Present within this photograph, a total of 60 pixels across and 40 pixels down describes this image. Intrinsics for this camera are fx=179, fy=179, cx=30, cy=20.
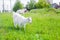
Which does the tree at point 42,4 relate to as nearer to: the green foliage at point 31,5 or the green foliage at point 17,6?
the green foliage at point 31,5

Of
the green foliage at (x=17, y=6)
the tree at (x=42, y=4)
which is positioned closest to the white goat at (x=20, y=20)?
the green foliage at (x=17, y=6)

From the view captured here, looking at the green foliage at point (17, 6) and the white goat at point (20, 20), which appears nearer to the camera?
the white goat at point (20, 20)

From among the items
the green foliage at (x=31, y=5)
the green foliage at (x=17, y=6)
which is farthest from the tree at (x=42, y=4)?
the green foliage at (x=17, y=6)

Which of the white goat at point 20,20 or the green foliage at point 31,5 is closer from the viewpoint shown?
the white goat at point 20,20

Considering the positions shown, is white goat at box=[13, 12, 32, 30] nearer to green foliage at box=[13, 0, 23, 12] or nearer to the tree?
green foliage at box=[13, 0, 23, 12]

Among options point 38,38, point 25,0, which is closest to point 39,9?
point 25,0

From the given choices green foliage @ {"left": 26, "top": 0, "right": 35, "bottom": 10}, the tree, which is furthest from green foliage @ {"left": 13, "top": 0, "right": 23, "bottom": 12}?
the tree

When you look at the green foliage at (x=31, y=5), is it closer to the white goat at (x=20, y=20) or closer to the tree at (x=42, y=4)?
the tree at (x=42, y=4)

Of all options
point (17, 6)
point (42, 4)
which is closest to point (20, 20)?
point (17, 6)

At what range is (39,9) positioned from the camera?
6.71 feet

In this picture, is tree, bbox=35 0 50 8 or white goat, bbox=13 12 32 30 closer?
white goat, bbox=13 12 32 30

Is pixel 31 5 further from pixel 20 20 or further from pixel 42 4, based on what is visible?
pixel 20 20

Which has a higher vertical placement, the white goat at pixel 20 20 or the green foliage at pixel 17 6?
the green foliage at pixel 17 6

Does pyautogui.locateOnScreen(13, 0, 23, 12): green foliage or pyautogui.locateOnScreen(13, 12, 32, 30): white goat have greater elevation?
pyautogui.locateOnScreen(13, 0, 23, 12): green foliage
